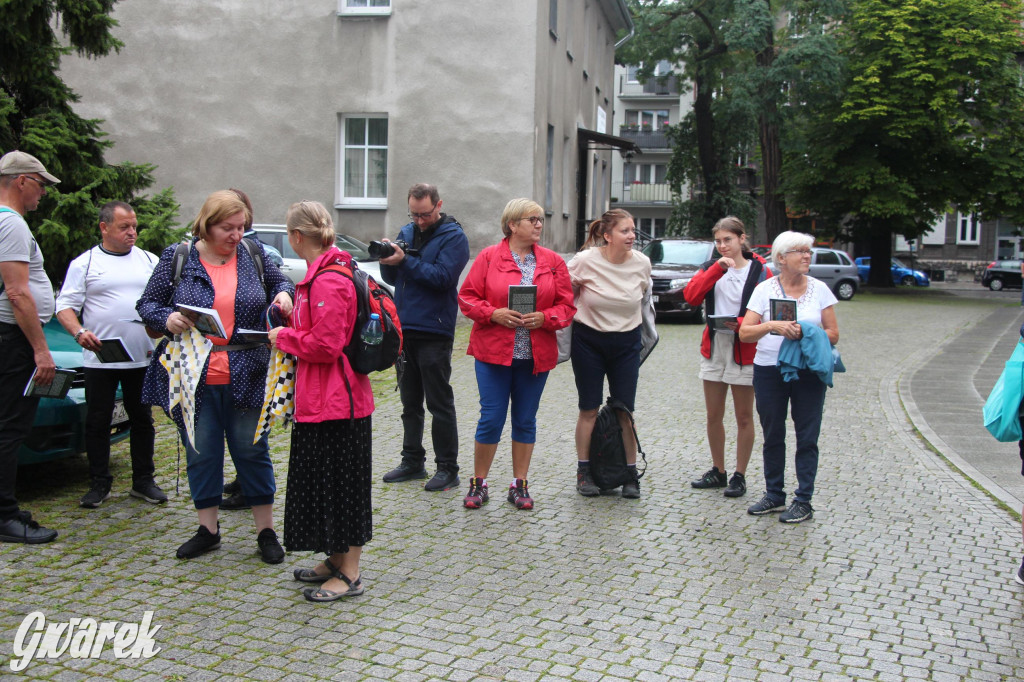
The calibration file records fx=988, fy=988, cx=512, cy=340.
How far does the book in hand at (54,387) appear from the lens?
536 cm

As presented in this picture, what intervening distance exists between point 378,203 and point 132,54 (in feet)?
19.0

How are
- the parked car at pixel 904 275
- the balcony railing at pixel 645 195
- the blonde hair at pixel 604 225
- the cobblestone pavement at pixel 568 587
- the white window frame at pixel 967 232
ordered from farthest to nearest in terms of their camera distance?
the balcony railing at pixel 645 195
the white window frame at pixel 967 232
the parked car at pixel 904 275
the blonde hair at pixel 604 225
the cobblestone pavement at pixel 568 587

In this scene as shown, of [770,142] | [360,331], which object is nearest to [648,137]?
[770,142]

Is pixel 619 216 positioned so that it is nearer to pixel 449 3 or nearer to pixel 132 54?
pixel 449 3

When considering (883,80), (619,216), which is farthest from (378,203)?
(883,80)

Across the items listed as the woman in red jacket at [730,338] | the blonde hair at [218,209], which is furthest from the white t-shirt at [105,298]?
the woman in red jacket at [730,338]

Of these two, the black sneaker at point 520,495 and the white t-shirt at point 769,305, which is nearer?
the white t-shirt at point 769,305

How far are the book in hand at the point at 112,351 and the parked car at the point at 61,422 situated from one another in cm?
49

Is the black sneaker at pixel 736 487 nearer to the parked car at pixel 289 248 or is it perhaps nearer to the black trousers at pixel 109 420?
the black trousers at pixel 109 420

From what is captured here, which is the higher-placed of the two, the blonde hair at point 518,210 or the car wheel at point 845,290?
the blonde hair at point 518,210

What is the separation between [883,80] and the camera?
34688 mm

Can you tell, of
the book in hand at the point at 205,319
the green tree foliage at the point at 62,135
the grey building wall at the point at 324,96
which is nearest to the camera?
the book in hand at the point at 205,319

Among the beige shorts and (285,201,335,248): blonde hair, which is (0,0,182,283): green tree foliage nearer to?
(285,201,335,248): blonde hair

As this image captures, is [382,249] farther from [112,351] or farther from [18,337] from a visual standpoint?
[18,337]
